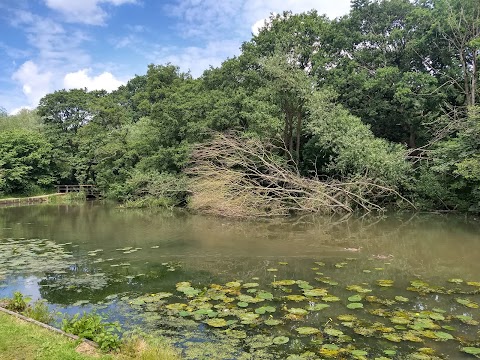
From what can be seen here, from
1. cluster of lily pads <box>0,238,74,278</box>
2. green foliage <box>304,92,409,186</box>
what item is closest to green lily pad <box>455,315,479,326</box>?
cluster of lily pads <box>0,238,74,278</box>

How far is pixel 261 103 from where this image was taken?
2375cm

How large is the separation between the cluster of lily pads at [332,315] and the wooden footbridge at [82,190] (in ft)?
108

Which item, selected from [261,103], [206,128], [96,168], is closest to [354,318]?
[261,103]

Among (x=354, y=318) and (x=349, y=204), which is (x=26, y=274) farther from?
(x=349, y=204)

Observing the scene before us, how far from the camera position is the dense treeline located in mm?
20641

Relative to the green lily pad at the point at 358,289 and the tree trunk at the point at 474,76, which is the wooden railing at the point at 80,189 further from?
the green lily pad at the point at 358,289

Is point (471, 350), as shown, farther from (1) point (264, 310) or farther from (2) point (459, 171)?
(2) point (459, 171)

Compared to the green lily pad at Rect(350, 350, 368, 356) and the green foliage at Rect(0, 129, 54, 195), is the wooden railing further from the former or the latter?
the green lily pad at Rect(350, 350, 368, 356)

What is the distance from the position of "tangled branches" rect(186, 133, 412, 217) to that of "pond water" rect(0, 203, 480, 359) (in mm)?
2075

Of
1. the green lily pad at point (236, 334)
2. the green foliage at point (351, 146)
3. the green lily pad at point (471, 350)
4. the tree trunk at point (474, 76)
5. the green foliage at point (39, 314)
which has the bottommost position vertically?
the green lily pad at point (471, 350)

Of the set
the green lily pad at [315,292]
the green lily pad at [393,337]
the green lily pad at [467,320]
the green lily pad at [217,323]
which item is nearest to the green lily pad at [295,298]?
the green lily pad at [315,292]

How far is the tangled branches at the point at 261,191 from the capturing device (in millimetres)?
19047

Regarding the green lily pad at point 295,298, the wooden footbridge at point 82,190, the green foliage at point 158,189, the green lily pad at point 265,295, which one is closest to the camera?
the green lily pad at point 295,298

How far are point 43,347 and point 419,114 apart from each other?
24.8 m
